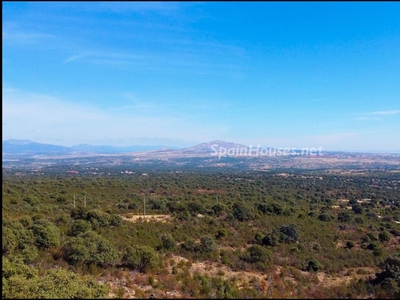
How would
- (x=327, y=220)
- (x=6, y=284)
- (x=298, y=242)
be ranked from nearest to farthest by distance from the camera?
1. (x=6, y=284)
2. (x=298, y=242)
3. (x=327, y=220)

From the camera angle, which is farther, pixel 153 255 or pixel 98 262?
pixel 153 255

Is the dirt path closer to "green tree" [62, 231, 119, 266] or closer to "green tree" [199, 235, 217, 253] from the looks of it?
"green tree" [199, 235, 217, 253]

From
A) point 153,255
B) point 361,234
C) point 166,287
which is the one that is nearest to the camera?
point 166,287

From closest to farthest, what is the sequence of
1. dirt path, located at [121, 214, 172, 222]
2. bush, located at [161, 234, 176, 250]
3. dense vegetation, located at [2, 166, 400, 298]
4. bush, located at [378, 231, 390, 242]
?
dense vegetation, located at [2, 166, 400, 298]
bush, located at [161, 234, 176, 250]
bush, located at [378, 231, 390, 242]
dirt path, located at [121, 214, 172, 222]

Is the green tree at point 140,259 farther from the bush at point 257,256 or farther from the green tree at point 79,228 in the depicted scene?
the green tree at point 79,228

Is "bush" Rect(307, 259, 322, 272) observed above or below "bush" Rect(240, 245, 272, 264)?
below

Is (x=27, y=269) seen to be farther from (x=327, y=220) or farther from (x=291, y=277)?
(x=327, y=220)

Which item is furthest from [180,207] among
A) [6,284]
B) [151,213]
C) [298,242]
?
[6,284]

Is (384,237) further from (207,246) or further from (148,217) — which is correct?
(148,217)

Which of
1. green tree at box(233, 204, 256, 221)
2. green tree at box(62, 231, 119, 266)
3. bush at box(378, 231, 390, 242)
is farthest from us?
green tree at box(233, 204, 256, 221)

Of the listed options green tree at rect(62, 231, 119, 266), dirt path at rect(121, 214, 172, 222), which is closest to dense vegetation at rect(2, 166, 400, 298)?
green tree at rect(62, 231, 119, 266)

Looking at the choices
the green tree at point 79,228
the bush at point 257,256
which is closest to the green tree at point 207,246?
the bush at point 257,256
